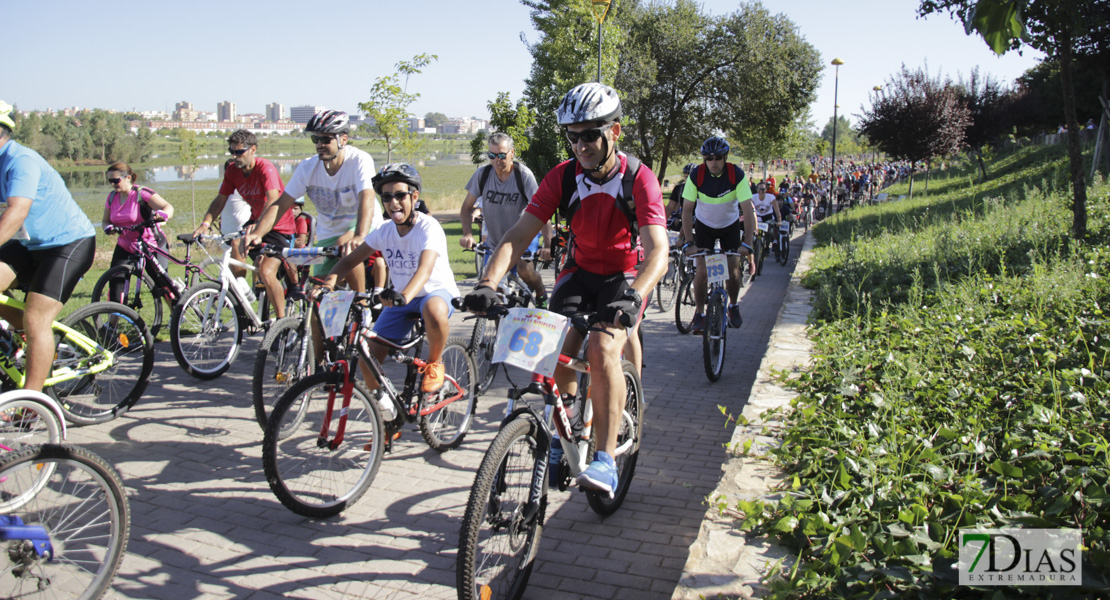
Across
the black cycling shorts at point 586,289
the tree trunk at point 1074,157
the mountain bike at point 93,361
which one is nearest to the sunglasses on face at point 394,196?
the black cycling shorts at point 586,289

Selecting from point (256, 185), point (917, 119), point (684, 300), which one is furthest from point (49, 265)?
point (917, 119)

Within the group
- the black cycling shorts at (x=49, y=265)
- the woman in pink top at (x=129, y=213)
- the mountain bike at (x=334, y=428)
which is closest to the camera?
the mountain bike at (x=334, y=428)

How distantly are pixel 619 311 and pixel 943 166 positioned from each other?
60.1 m

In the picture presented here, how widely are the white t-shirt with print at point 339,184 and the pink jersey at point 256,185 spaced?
4.11 ft

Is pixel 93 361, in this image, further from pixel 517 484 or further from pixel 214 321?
pixel 517 484

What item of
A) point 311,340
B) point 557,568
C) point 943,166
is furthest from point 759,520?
point 943,166

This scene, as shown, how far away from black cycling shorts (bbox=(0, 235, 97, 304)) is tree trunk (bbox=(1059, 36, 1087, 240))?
947cm

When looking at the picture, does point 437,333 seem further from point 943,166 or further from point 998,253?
point 943,166

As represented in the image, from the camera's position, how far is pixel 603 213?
13.2ft

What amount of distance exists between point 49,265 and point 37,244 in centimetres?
15

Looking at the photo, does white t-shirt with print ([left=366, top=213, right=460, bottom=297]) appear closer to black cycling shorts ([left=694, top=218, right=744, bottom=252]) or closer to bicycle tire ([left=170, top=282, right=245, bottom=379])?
bicycle tire ([left=170, top=282, right=245, bottom=379])

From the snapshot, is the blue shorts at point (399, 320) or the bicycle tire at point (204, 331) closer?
the blue shorts at point (399, 320)

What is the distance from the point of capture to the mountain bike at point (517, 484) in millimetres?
2965

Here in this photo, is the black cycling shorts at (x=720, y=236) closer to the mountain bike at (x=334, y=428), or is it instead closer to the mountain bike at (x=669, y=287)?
the mountain bike at (x=669, y=287)
